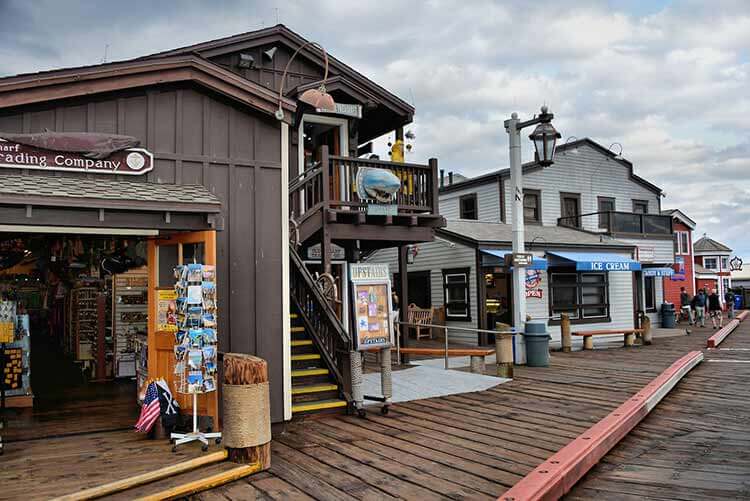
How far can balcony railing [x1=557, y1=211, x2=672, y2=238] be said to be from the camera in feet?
73.4

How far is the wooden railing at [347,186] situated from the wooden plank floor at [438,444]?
3840mm

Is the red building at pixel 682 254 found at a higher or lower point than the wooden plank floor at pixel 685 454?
higher

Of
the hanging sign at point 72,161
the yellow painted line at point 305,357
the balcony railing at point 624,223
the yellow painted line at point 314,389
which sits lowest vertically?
the yellow painted line at point 314,389

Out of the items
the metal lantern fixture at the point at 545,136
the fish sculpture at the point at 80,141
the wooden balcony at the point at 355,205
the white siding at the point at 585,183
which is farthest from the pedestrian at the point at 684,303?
the fish sculpture at the point at 80,141

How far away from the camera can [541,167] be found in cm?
2127

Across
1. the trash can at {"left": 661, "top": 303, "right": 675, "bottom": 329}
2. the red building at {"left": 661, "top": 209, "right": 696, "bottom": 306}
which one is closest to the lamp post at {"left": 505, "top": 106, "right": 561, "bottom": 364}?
the trash can at {"left": 661, "top": 303, "right": 675, "bottom": 329}

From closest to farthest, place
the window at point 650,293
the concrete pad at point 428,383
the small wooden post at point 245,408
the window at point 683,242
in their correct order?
the small wooden post at point 245,408 < the concrete pad at point 428,383 < the window at point 650,293 < the window at point 683,242

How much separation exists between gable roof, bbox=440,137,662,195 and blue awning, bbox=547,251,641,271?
3.74m

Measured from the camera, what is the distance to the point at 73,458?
5422 mm

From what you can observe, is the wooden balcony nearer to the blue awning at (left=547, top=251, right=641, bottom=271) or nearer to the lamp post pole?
the lamp post pole

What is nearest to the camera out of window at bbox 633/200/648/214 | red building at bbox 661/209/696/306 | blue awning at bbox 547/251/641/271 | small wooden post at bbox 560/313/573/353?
small wooden post at bbox 560/313/573/353

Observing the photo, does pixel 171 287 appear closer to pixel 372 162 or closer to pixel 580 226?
pixel 372 162

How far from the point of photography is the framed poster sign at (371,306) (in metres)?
7.80

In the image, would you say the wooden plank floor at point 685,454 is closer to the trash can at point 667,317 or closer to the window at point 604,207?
the window at point 604,207
